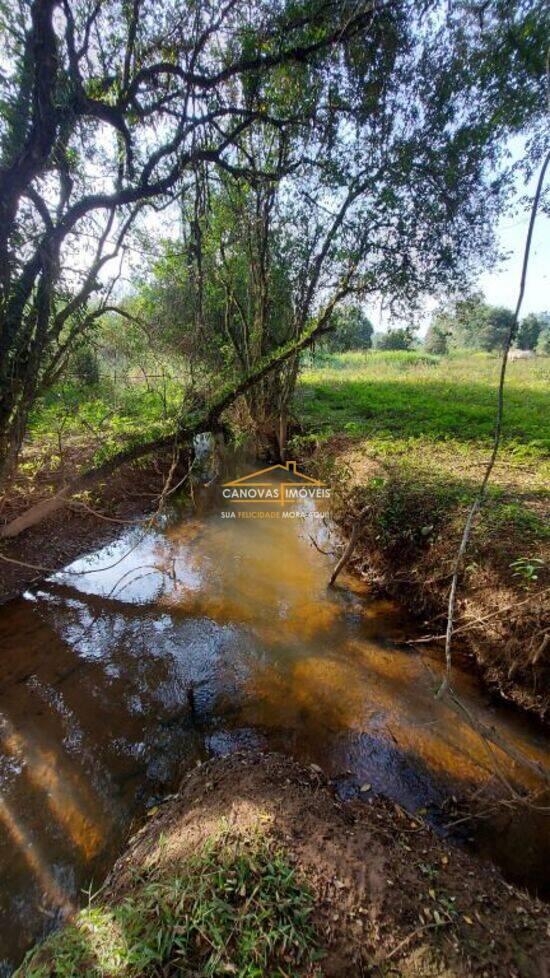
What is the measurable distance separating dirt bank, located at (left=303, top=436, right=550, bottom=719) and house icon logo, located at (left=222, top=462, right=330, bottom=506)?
79.9 inches

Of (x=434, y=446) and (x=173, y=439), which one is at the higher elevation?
(x=173, y=439)

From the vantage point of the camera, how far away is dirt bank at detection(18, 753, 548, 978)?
1.46 meters

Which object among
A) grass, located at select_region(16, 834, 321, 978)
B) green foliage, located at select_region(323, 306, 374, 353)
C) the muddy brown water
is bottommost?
the muddy brown water

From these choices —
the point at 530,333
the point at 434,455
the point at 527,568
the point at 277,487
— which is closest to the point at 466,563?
the point at 527,568

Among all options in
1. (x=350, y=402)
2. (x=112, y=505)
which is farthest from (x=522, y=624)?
(x=350, y=402)

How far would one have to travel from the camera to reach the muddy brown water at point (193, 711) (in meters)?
2.37

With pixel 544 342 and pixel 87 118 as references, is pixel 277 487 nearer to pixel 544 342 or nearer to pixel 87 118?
pixel 87 118

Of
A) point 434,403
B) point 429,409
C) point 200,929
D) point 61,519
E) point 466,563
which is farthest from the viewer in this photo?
point 434,403

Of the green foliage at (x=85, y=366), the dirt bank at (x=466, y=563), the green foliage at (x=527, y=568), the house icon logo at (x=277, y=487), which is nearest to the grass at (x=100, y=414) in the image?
the green foliage at (x=85, y=366)

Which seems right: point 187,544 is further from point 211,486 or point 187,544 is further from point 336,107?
point 336,107

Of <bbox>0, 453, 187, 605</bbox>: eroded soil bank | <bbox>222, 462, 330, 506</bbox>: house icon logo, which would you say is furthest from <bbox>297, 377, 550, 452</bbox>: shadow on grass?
<bbox>0, 453, 187, 605</bbox>: eroded soil bank

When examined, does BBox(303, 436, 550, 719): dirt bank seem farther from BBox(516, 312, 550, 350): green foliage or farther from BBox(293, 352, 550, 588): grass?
BBox(516, 312, 550, 350): green foliage

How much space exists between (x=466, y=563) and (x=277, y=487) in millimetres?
5110

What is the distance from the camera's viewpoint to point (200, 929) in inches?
58.2
